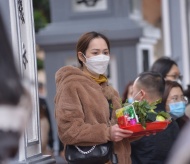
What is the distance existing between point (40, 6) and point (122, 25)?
11991 mm

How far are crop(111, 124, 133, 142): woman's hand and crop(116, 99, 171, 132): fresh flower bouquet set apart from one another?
0.03 meters

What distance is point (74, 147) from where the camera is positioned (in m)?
5.86

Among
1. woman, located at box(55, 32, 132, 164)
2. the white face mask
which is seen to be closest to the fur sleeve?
woman, located at box(55, 32, 132, 164)

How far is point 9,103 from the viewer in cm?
345

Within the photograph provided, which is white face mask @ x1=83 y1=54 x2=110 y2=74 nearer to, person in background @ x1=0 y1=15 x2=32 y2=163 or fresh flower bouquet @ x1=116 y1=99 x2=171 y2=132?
fresh flower bouquet @ x1=116 y1=99 x2=171 y2=132

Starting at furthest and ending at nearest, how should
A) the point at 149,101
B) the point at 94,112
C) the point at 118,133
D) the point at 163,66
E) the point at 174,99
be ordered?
the point at 163,66 < the point at 174,99 < the point at 149,101 < the point at 94,112 < the point at 118,133

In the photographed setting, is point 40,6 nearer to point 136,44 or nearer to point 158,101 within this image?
point 136,44

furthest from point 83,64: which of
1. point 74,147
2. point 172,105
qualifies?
point 172,105

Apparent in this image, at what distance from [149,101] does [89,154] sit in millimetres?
1185

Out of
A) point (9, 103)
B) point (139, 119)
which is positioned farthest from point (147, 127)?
point (9, 103)

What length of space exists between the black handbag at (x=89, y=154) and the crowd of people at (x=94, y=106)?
0.03m

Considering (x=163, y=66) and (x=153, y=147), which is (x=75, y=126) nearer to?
(x=153, y=147)

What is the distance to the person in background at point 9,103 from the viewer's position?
3416 mm

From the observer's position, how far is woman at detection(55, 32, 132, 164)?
5.76 meters
